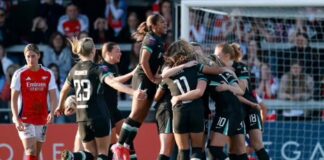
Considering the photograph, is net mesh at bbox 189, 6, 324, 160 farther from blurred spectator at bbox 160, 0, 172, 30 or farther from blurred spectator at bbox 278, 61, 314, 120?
blurred spectator at bbox 160, 0, 172, 30

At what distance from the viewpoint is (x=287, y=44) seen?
68.9 ft

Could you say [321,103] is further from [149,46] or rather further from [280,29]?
[149,46]

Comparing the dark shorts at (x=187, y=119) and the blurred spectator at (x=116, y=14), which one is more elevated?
the blurred spectator at (x=116, y=14)

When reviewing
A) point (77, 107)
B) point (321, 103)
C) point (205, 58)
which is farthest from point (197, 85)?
point (321, 103)

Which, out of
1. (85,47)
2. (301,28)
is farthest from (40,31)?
(85,47)

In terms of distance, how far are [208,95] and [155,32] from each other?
1093 mm

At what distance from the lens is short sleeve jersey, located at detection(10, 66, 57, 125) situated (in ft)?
53.4

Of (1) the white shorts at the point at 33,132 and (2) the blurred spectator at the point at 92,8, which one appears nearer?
(1) the white shorts at the point at 33,132

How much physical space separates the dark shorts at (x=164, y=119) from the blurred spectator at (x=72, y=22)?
6833mm

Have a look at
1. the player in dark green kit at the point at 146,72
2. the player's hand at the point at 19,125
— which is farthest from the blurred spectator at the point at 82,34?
the player in dark green kit at the point at 146,72

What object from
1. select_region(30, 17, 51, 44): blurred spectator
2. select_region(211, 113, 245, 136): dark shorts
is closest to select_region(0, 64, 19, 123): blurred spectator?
select_region(30, 17, 51, 44): blurred spectator

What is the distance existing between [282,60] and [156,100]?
610cm

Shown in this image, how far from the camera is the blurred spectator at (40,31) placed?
21.9m

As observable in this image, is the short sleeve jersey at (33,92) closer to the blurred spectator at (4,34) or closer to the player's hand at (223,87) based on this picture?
the player's hand at (223,87)
